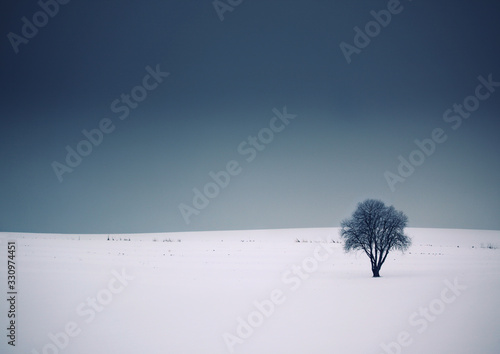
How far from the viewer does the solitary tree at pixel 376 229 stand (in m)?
27.9

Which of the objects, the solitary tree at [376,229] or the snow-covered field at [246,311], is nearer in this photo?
the snow-covered field at [246,311]

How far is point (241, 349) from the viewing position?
12.0 metres

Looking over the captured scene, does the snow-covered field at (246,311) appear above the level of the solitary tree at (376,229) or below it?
below

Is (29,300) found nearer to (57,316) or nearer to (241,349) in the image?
(57,316)

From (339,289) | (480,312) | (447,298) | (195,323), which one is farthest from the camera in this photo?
(339,289)

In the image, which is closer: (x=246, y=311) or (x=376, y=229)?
(x=246, y=311)

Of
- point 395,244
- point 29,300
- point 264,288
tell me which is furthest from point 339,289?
point 29,300

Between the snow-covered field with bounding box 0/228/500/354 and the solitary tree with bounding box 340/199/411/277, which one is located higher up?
the solitary tree with bounding box 340/199/411/277

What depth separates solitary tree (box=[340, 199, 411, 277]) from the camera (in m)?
27.9

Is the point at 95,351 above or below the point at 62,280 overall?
below

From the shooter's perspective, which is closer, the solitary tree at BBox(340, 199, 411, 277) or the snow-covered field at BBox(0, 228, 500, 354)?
the snow-covered field at BBox(0, 228, 500, 354)

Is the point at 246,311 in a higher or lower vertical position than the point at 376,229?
lower

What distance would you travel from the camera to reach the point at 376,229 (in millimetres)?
28156

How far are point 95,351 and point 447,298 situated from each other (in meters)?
16.0
